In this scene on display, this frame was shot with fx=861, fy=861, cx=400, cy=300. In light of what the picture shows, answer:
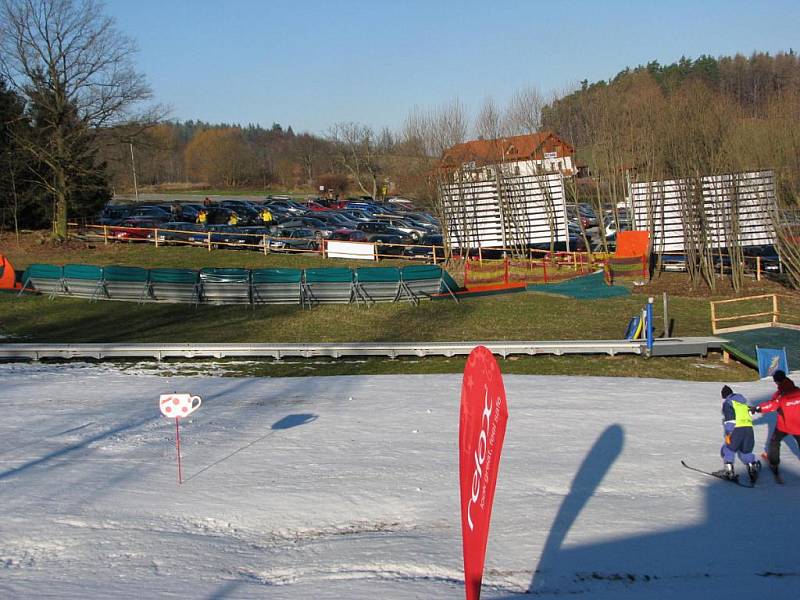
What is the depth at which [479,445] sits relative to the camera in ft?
14.3

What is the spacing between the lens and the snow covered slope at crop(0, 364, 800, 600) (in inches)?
353

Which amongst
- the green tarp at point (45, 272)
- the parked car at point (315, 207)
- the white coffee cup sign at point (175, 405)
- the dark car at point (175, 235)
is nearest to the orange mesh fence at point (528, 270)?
the dark car at point (175, 235)

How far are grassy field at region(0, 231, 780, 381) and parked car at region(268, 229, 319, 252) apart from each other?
461 inches

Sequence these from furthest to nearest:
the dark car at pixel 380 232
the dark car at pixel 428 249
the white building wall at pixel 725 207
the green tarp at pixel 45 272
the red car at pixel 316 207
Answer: the red car at pixel 316 207
the dark car at pixel 380 232
the dark car at pixel 428 249
the white building wall at pixel 725 207
the green tarp at pixel 45 272

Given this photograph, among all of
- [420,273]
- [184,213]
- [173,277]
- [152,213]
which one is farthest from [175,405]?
[184,213]

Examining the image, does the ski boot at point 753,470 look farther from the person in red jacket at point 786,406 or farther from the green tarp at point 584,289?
the green tarp at point 584,289

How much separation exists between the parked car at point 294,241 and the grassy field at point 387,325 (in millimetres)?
11719

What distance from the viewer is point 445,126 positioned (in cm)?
4625

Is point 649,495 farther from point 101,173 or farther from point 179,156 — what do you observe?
point 179,156

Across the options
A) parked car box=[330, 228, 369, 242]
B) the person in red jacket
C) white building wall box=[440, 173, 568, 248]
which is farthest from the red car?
the person in red jacket

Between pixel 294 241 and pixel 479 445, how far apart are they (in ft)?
123

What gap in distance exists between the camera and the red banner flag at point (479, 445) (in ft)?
14.2

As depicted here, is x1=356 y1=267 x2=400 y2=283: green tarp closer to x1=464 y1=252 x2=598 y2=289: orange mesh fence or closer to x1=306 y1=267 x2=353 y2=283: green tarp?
x1=306 y1=267 x2=353 y2=283: green tarp

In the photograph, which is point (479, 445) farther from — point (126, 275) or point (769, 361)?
point (126, 275)
